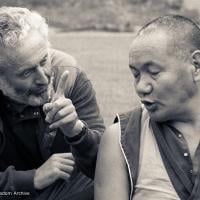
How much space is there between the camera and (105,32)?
54.3 ft

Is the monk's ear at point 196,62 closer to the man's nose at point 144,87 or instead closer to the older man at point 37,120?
the man's nose at point 144,87

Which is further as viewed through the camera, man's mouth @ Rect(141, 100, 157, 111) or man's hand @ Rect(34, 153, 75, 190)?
man's hand @ Rect(34, 153, 75, 190)

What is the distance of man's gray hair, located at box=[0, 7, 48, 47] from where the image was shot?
3891 mm

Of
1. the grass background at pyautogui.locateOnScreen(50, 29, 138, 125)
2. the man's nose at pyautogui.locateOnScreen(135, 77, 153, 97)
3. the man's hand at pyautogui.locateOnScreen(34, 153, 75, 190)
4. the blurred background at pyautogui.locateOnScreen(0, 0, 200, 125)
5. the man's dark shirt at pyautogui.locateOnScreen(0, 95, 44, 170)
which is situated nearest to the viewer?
the man's nose at pyautogui.locateOnScreen(135, 77, 153, 97)

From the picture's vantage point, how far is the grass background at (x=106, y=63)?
9.48 m

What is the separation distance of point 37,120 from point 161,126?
2.95 ft

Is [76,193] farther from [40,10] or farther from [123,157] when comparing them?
[40,10]

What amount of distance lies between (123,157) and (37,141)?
865 millimetres

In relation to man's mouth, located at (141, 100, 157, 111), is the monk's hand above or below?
below

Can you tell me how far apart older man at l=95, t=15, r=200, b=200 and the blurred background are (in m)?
4.79

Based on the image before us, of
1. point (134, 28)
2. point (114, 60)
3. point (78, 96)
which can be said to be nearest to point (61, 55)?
point (78, 96)

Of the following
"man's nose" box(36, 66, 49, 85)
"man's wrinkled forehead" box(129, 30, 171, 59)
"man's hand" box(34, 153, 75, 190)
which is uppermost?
"man's wrinkled forehead" box(129, 30, 171, 59)

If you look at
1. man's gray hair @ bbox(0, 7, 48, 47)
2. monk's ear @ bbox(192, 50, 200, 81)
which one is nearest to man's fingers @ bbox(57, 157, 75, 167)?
man's gray hair @ bbox(0, 7, 48, 47)

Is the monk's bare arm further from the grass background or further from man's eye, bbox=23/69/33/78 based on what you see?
the grass background
